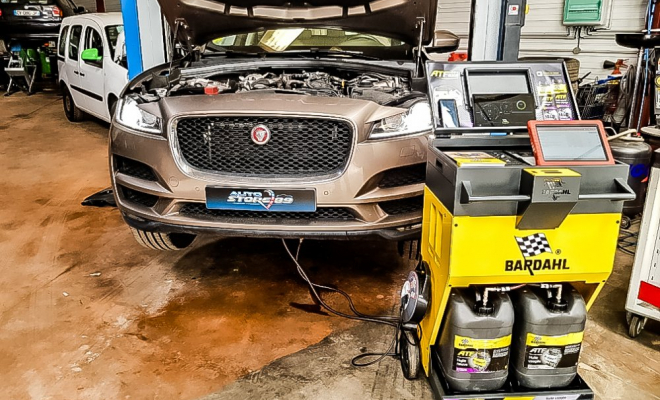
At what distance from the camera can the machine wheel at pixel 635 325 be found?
234 centimetres

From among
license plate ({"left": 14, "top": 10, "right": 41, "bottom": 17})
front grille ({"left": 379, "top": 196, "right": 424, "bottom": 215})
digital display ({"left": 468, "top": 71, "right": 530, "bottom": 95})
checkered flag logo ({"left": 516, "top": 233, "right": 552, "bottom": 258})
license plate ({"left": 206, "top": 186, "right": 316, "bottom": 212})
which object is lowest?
front grille ({"left": 379, "top": 196, "right": 424, "bottom": 215})

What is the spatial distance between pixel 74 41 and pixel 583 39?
653 cm

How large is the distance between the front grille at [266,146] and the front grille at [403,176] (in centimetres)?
20

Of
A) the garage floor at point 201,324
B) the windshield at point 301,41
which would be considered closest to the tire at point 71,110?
the garage floor at point 201,324

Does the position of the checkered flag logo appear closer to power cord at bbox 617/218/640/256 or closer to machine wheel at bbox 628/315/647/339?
machine wheel at bbox 628/315/647/339

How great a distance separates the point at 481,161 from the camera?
1.63 m

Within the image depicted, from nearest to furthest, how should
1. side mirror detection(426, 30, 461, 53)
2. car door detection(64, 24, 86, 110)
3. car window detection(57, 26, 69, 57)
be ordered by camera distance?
side mirror detection(426, 30, 461, 53) → car door detection(64, 24, 86, 110) → car window detection(57, 26, 69, 57)

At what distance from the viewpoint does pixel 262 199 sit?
2277 millimetres

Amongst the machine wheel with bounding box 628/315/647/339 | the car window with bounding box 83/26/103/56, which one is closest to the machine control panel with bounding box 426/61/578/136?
the machine wheel with bounding box 628/315/647/339

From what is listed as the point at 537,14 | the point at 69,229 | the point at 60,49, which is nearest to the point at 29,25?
the point at 60,49

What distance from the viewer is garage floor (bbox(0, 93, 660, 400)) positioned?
2.04 metres

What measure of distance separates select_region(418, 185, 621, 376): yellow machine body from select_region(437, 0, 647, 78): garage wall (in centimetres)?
578

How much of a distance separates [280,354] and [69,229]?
219 cm

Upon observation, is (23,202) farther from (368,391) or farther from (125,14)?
(368,391)
